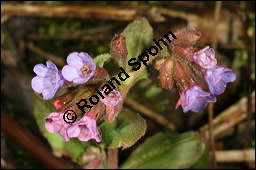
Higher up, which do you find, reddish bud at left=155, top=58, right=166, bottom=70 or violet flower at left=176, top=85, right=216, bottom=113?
reddish bud at left=155, top=58, right=166, bottom=70

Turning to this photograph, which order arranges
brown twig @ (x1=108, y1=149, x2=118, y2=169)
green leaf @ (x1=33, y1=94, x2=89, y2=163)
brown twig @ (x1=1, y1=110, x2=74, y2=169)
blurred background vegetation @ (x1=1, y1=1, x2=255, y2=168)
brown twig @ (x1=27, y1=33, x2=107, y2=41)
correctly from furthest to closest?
brown twig @ (x1=27, y1=33, x2=107, y2=41) < blurred background vegetation @ (x1=1, y1=1, x2=255, y2=168) < brown twig @ (x1=1, y1=110, x2=74, y2=169) < green leaf @ (x1=33, y1=94, x2=89, y2=163) < brown twig @ (x1=108, y1=149, x2=118, y2=169)

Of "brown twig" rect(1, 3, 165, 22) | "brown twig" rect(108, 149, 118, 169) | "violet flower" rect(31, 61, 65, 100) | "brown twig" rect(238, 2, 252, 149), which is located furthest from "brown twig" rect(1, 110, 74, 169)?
"brown twig" rect(238, 2, 252, 149)

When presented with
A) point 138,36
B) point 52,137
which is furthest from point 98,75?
point 52,137

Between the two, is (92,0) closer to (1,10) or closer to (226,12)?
(1,10)

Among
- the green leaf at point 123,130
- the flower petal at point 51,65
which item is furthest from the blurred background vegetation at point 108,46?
the flower petal at point 51,65

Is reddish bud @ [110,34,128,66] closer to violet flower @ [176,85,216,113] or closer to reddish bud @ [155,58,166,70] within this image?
reddish bud @ [155,58,166,70]

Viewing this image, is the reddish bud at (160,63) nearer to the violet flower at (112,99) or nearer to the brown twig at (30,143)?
the violet flower at (112,99)
